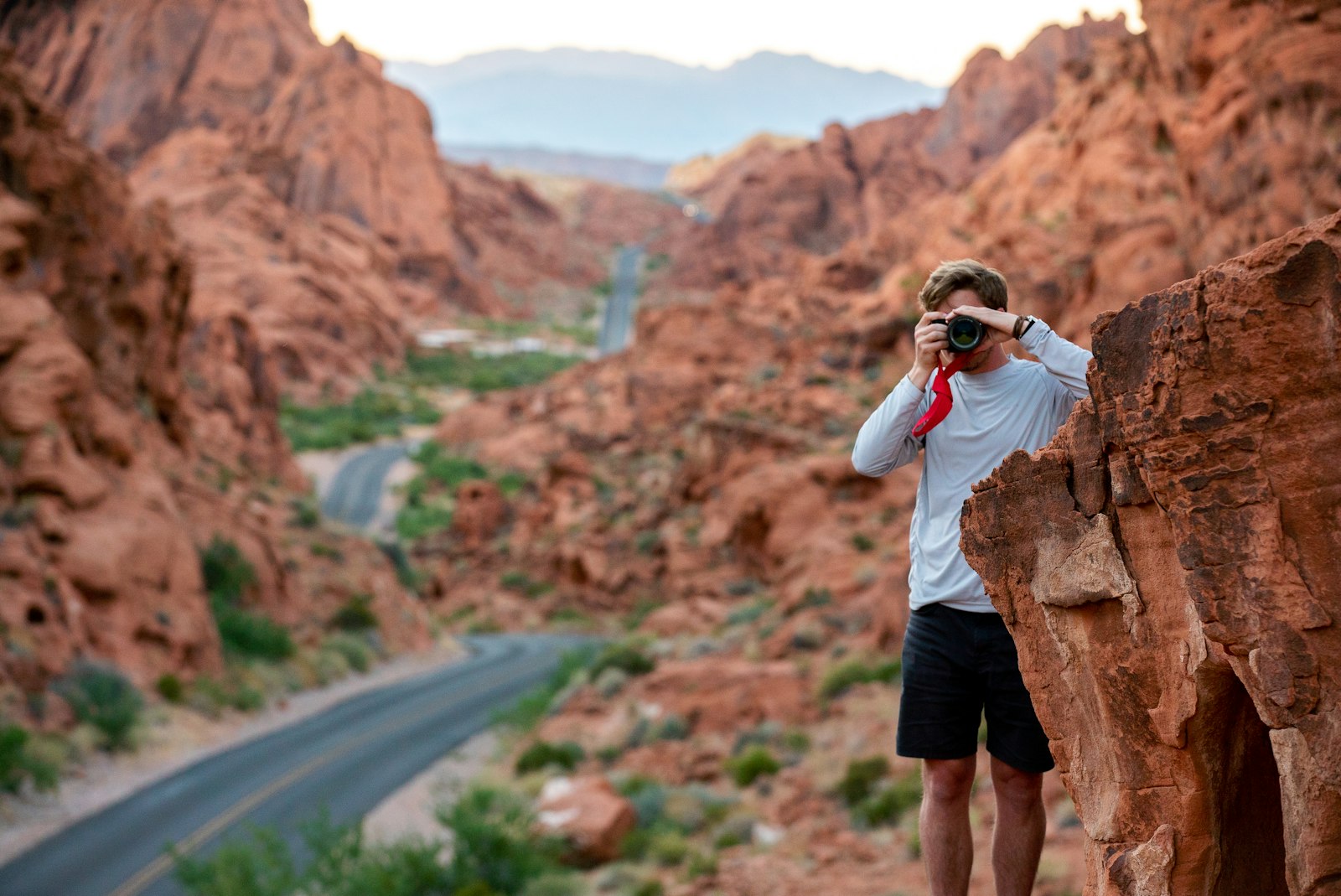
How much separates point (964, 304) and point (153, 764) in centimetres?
1624

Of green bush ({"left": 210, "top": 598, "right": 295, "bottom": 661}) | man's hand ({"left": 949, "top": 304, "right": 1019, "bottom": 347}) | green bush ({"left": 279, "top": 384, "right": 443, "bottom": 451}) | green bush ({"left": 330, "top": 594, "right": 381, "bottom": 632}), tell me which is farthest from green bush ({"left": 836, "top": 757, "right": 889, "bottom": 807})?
green bush ({"left": 279, "top": 384, "right": 443, "bottom": 451})

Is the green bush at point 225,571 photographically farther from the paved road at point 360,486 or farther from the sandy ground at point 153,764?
the paved road at point 360,486

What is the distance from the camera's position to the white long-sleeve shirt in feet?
12.4

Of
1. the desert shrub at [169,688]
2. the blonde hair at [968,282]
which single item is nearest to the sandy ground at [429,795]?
the desert shrub at [169,688]

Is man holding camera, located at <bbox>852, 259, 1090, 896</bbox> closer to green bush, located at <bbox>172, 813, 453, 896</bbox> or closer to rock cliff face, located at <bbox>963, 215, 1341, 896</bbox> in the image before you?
rock cliff face, located at <bbox>963, 215, 1341, 896</bbox>

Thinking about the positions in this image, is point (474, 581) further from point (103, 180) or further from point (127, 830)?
point (127, 830)

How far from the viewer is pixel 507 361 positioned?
7875cm

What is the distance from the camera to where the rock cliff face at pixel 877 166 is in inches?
3130

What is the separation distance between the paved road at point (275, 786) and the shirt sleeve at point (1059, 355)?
974 cm

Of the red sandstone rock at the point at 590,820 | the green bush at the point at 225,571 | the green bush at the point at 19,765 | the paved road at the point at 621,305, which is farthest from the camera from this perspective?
the paved road at the point at 621,305

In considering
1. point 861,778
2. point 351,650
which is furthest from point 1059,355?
point 351,650

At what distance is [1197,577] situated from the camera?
2.76 meters

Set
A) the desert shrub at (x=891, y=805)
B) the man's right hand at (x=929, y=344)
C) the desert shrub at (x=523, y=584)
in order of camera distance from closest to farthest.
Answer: the man's right hand at (x=929, y=344) → the desert shrub at (x=891, y=805) → the desert shrub at (x=523, y=584)

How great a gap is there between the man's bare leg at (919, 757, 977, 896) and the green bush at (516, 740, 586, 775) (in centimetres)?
1217
